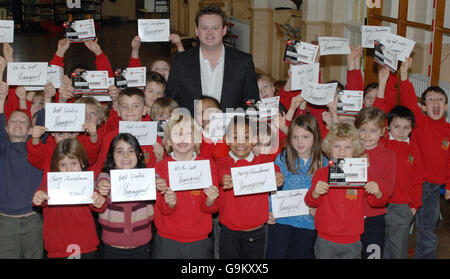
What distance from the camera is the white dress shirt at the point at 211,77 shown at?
4.47 meters

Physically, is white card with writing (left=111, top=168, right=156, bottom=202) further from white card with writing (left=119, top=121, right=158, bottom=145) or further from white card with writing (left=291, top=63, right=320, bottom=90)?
white card with writing (left=291, top=63, right=320, bottom=90)

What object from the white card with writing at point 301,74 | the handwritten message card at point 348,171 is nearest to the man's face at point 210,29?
the white card with writing at point 301,74

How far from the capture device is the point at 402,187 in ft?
12.9

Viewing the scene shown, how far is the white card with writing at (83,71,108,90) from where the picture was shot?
15.4 ft

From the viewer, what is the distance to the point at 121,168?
346 cm

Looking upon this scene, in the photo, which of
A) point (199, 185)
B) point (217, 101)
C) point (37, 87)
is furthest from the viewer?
point (37, 87)

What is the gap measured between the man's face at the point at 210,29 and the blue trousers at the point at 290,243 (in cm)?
153

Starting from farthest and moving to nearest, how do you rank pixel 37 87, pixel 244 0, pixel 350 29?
pixel 244 0, pixel 350 29, pixel 37 87

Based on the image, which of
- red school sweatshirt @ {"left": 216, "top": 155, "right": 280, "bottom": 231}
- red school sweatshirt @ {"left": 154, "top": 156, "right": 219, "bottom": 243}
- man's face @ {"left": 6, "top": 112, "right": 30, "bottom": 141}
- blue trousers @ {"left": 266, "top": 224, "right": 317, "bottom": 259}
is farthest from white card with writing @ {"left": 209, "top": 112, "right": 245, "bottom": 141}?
man's face @ {"left": 6, "top": 112, "right": 30, "bottom": 141}

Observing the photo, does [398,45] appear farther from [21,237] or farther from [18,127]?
[21,237]

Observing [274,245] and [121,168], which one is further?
[274,245]

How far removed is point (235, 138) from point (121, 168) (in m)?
0.75

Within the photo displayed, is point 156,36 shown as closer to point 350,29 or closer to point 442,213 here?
point 442,213

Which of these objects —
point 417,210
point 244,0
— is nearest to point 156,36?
point 417,210
